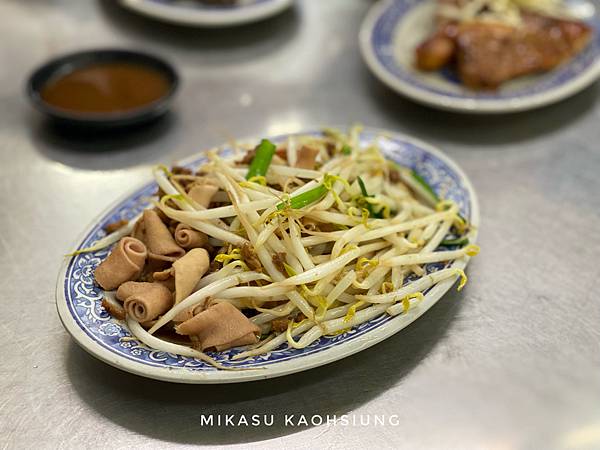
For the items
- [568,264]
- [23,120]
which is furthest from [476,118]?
[23,120]

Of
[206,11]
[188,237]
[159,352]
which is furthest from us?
[206,11]

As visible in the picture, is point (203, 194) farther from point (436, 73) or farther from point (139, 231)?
point (436, 73)

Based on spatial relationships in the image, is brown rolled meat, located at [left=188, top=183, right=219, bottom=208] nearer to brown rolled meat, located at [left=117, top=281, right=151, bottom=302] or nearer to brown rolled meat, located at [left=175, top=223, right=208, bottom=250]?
brown rolled meat, located at [left=175, top=223, right=208, bottom=250]

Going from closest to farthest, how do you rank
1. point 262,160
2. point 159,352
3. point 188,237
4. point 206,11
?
point 159,352 → point 188,237 → point 262,160 → point 206,11

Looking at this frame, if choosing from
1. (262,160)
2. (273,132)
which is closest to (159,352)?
(262,160)

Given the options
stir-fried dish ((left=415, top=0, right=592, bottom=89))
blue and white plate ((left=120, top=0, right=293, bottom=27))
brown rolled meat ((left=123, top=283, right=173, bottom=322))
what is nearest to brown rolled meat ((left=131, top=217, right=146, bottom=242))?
brown rolled meat ((left=123, top=283, right=173, bottom=322))

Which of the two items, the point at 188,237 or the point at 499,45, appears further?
the point at 499,45
